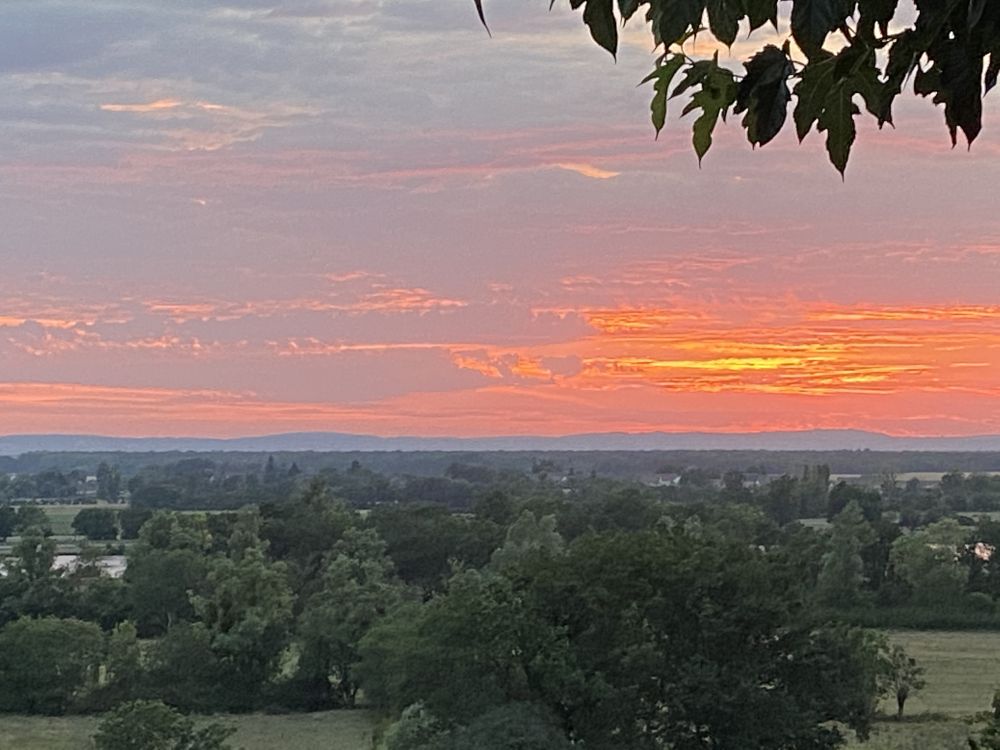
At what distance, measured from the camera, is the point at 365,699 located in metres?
32.5

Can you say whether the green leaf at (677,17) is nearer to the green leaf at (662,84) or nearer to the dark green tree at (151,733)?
the green leaf at (662,84)

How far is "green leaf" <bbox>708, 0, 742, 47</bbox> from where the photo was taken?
1683 millimetres

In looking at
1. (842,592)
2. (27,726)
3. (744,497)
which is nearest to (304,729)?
(27,726)

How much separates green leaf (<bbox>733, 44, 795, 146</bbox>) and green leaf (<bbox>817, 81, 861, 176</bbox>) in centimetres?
7

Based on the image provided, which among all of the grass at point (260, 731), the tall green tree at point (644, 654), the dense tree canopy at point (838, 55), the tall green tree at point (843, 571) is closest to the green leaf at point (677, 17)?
the dense tree canopy at point (838, 55)

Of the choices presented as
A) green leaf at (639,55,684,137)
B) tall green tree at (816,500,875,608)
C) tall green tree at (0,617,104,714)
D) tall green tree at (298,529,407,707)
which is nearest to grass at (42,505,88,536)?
tall green tree at (0,617,104,714)

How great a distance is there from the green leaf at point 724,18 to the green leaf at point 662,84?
1.23 feet

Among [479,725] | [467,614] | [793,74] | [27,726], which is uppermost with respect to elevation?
[793,74]

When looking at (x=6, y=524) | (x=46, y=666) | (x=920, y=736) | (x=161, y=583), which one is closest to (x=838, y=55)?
(x=920, y=736)

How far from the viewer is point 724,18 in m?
1.68

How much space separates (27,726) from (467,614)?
13950 mm

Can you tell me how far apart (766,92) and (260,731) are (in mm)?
29654

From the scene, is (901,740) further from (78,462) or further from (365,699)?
(78,462)

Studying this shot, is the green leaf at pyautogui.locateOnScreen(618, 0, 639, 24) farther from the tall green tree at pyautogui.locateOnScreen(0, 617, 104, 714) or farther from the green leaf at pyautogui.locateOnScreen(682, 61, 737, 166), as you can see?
the tall green tree at pyautogui.locateOnScreen(0, 617, 104, 714)
